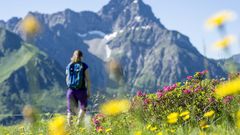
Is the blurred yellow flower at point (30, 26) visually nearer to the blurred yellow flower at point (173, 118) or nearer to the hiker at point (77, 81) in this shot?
the blurred yellow flower at point (173, 118)

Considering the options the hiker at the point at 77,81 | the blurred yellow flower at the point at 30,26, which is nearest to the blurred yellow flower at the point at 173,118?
the blurred yellow flower at the point at 30,26

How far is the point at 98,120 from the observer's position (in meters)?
9.23

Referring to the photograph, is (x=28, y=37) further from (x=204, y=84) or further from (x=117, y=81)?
(x=204, y=84)

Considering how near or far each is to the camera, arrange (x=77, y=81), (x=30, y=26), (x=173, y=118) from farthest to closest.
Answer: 1. (x=77, y=81)
2. (x=173, y=118)
3. (x=30, y=26)

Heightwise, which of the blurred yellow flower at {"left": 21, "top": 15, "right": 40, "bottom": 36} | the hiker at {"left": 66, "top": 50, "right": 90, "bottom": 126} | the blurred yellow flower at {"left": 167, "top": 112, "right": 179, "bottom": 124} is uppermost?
the hiker at {"left": 66, "top": 50, "right": 90, "bottom": 126}

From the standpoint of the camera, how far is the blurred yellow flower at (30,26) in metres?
2.43

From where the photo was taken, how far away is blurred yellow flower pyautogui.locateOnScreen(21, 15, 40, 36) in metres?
2.43

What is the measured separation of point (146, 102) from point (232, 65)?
6.01 m

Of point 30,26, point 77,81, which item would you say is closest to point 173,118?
point 30,26

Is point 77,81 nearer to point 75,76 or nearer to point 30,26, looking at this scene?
point 75,76

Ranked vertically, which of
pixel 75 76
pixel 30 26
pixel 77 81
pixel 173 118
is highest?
pixel 75 76

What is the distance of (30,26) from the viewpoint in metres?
2.47

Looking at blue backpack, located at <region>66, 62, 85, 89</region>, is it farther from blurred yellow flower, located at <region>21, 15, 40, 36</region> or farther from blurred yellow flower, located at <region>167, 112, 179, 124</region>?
blurred yellow flower, located at <region>21, 15, 40, 36</region>

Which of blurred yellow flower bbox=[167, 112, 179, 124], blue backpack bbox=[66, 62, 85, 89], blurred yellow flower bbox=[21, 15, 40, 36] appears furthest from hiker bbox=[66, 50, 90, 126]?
blurred yellow flower bbox=[21, 15, 40, 36]
